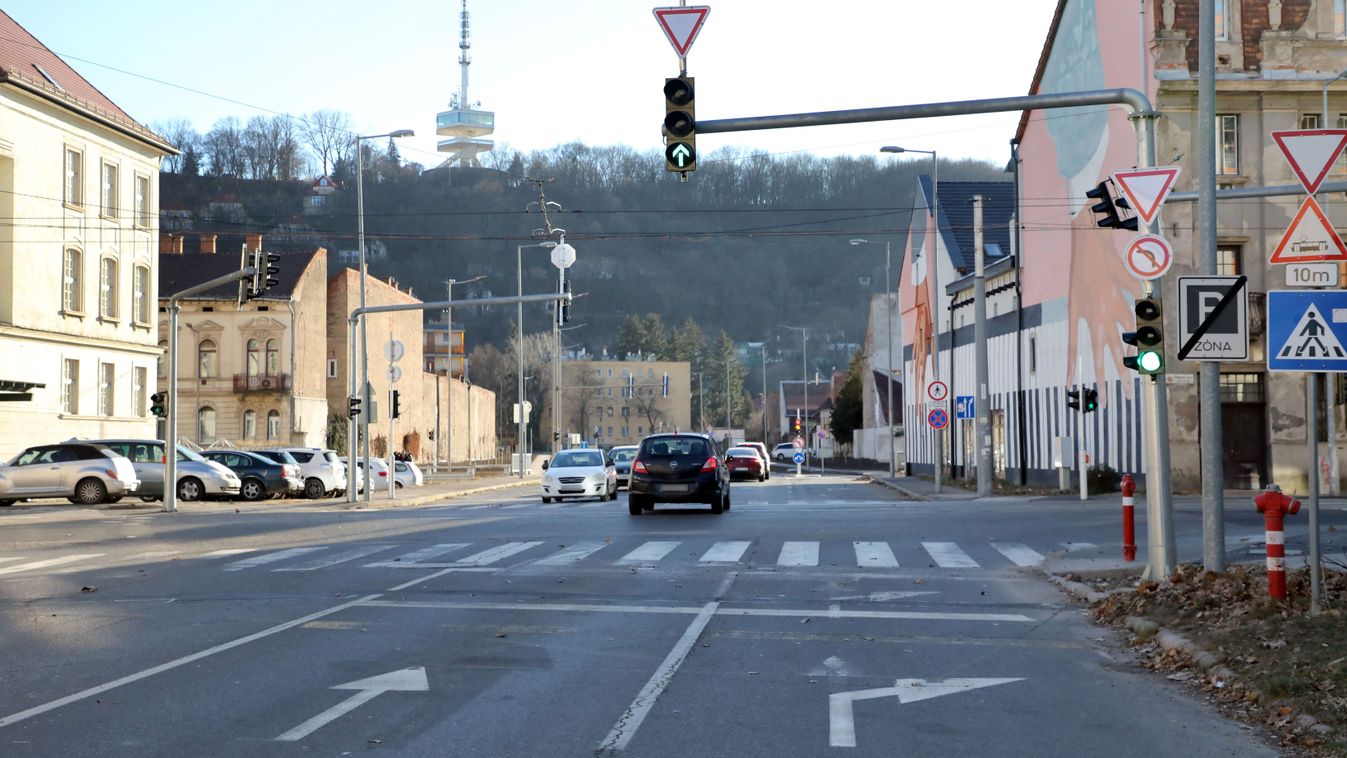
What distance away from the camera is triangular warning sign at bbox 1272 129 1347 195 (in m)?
11.8

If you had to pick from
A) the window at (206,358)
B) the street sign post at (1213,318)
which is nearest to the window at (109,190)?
the window at (206,358)

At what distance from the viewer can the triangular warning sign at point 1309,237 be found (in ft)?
38.1

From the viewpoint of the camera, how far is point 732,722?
8188 millimetres

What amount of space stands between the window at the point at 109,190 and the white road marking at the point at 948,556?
4044 cm

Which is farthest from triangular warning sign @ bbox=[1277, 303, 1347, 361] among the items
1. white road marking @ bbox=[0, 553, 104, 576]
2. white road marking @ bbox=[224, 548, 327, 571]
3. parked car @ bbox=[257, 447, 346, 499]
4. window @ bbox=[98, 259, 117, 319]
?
window @ bbox=[98, 259, 117, 319]

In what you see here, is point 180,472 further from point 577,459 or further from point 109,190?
point 109,190

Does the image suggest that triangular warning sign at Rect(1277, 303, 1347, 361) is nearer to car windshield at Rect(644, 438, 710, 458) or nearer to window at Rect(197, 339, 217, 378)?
car windshield at Rect(644, 438, 710, 458)

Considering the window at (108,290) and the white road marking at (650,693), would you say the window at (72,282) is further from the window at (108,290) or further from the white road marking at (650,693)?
the white road marking at (650,693)

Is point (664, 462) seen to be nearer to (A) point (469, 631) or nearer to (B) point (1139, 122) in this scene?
(B) point (1139, 122)

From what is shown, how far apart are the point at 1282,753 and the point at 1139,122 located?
31.1 ft

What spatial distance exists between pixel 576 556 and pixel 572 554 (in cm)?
34

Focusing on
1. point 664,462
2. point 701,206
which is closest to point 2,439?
point 664,462

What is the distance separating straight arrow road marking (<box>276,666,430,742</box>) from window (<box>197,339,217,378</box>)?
70.4 meters

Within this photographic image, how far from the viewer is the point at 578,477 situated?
3866cm
